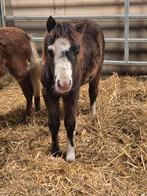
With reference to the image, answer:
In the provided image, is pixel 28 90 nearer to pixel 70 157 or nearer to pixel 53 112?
pixel 53 112

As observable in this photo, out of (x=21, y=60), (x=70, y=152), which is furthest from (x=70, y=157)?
(x=21, y=60)

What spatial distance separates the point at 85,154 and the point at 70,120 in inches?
16.4

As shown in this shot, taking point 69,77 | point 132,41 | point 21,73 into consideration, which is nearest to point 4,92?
point 21,73

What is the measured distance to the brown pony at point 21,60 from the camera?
3787mm

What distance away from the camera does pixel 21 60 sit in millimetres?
3895

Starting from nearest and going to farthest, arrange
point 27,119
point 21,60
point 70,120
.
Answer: point 70,120 → point 21,60 → point 27,119

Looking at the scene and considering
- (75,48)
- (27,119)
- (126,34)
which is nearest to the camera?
(75,48)

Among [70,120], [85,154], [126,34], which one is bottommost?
[85,154]

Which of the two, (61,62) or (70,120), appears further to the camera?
(70,120)

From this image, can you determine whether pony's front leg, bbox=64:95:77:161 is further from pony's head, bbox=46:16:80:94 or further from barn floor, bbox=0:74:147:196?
pony's head, bbox=46:16:80:94

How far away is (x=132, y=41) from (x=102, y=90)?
0.87m

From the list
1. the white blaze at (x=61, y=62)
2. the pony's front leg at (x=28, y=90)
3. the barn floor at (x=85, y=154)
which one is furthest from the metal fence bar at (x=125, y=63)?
the white blaze at (x=61, y=62)

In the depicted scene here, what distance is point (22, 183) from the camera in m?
2.83

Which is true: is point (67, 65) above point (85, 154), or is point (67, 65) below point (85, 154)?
above
